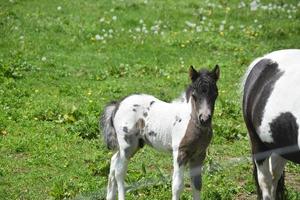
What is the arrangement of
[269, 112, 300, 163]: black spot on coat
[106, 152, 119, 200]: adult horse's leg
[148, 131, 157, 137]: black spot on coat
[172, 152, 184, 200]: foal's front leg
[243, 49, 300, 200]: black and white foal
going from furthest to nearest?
1. [106, 152, 119, 200]: adult horse's leg
2. [148, 131, 157, 137]: black spot on coat
3. [172, 152, 184, 200]: foal's front leg
4. [243, 49, 300, 200]: black and white foal
5. [269, 112, 300, 163]: black spot on coat

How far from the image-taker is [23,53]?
1527 centimetres

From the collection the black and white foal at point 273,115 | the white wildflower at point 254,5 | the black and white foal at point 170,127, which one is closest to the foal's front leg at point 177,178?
the black and white foal at point 170,127

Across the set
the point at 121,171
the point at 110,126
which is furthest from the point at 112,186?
the point at 110,126

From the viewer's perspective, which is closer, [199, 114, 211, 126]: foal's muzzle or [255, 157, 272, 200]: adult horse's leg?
[199, 114, 211, 126]: foal's muzzle

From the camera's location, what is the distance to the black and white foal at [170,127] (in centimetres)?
722

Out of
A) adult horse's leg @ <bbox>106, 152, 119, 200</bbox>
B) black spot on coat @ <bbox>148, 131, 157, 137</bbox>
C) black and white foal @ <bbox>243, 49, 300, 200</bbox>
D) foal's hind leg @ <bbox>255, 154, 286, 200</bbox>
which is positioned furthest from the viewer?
adult horse's leg @ <bbox>106, 152, 119, 200</bbox>

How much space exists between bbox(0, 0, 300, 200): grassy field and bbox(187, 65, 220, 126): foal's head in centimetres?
186

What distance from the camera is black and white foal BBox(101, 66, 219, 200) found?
7.22m

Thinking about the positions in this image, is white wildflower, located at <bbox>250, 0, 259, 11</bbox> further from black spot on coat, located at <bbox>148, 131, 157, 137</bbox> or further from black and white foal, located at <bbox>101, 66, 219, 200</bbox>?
black spot on coat, located at <bbox>148, 131, 157, 137</bbox>

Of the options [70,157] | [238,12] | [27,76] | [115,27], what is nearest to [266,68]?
[70,157]

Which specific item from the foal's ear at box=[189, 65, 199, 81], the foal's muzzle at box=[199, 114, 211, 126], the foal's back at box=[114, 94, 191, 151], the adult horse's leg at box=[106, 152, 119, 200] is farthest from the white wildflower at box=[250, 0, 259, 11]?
the foal's muzzle at box=[199, 114, 211, 126]

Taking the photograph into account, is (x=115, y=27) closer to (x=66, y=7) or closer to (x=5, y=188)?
(x=66, y=7)

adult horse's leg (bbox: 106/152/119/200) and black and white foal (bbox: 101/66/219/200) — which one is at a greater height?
black and white foal (bbox: 101/66/219/200)

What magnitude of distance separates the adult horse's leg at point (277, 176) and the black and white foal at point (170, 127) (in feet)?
3.14
